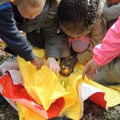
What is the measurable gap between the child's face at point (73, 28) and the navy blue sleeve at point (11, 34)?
0.85 feet

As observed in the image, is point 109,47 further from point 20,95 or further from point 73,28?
point 20,95

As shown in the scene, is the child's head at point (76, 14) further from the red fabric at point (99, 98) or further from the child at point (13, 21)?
the red fabric at point (99, 98)

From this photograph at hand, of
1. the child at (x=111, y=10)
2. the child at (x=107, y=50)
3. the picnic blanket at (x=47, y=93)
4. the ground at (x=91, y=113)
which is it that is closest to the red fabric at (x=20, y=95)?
the picnic blanket at (x=47, y=93)

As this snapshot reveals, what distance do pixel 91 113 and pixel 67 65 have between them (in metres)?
0.34

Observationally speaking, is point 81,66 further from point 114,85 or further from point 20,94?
point 20,94

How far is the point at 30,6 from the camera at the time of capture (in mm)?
1461

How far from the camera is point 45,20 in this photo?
1738mm

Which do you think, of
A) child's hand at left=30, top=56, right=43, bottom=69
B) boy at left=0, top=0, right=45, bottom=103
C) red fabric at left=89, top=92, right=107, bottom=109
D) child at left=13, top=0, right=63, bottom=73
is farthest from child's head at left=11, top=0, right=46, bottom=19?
red fabric at left=89, top=92, right=107, bottom=109

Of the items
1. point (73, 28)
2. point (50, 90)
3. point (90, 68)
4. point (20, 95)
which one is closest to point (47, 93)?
point (50, 90)

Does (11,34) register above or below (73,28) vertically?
above

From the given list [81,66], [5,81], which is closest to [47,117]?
[5,81]

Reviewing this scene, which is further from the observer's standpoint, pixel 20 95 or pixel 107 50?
pixel 20 95

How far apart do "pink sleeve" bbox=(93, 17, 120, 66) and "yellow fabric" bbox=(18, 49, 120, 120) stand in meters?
0.25

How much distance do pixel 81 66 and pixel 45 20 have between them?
36 centimetres
